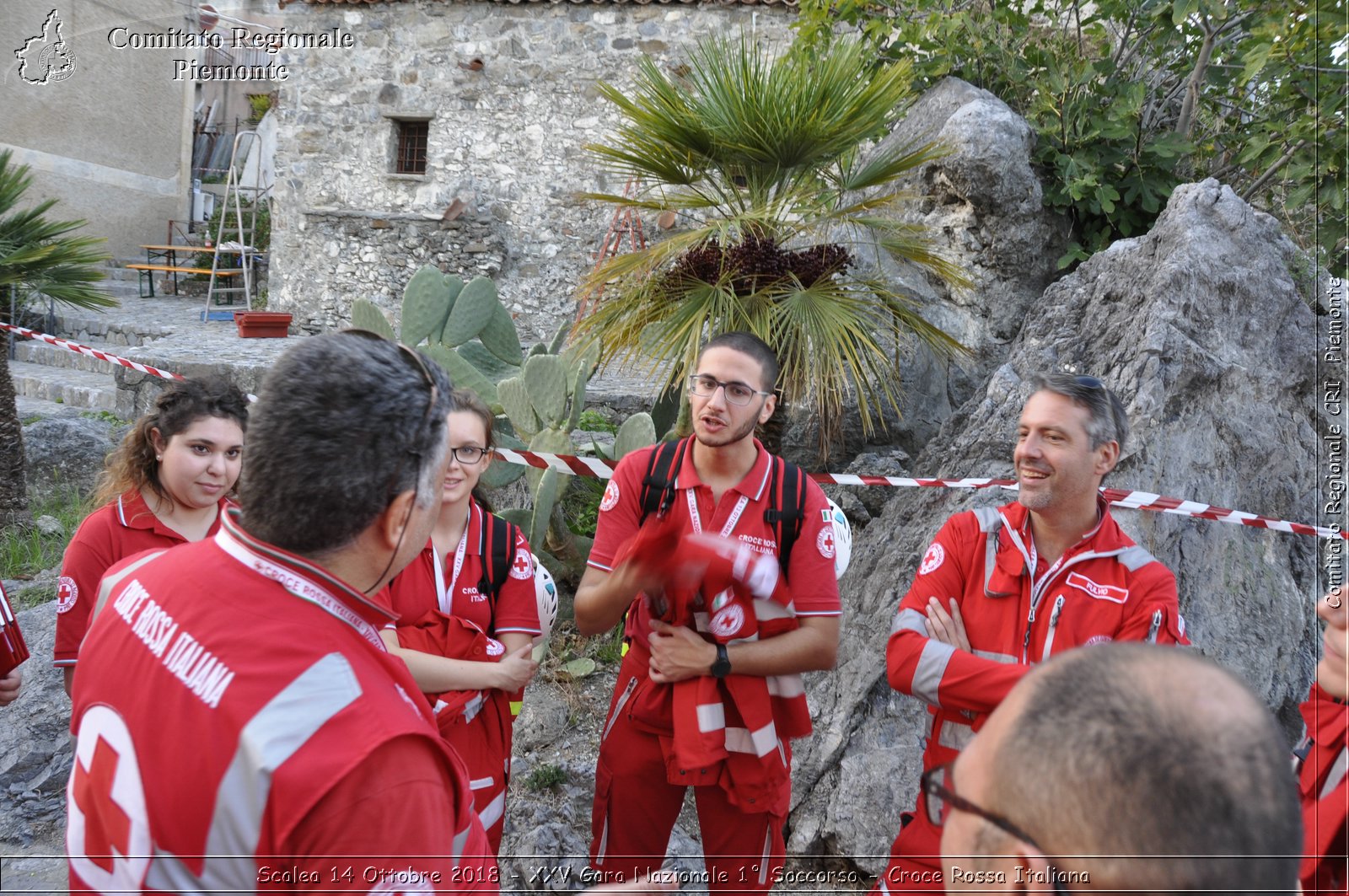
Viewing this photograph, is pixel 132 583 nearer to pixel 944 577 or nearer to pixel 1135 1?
pixel 944 577

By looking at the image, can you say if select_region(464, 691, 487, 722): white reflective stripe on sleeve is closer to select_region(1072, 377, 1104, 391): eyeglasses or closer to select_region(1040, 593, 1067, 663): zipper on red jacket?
select_region(1040, 593, 1067, 663): zipper on red jacket

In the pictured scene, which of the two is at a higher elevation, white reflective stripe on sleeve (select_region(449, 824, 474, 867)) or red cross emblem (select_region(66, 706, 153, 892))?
red cross emblem (select_region(66, 706, 153, 892))

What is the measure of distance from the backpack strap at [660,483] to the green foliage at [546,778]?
1744 mm

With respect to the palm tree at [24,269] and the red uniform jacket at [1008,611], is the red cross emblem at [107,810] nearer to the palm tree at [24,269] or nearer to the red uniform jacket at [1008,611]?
the red uniform jacket at [1008,611]

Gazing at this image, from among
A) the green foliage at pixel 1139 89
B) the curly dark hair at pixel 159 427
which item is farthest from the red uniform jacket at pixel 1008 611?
the green foliage at pixel 1139 89

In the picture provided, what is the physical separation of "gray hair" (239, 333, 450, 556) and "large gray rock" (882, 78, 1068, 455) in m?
5.07

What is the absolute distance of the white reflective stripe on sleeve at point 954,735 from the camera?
264cm

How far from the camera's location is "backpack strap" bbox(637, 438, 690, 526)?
2.97m

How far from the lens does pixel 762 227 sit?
497cm

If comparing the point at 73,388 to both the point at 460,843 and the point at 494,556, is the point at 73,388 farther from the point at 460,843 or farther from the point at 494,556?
the point at 460,843

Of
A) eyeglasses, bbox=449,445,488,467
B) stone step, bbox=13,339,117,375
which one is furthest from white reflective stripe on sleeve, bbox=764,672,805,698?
stone step, bbox=13,339,117,375

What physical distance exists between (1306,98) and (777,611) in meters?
4.93

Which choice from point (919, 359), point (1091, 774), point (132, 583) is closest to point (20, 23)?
point (919, 359)

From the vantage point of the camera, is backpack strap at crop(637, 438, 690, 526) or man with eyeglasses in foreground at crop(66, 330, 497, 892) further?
backpack strap at crop(637, 438, 690, 526)
